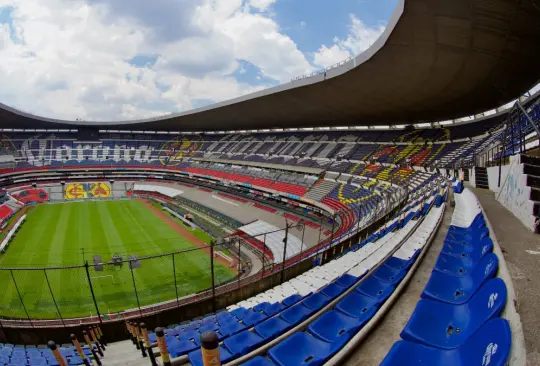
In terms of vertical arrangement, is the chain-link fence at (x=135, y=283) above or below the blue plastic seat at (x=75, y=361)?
below

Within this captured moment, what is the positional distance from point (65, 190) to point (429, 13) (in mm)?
48115

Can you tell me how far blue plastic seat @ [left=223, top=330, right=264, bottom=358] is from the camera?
13.8ft

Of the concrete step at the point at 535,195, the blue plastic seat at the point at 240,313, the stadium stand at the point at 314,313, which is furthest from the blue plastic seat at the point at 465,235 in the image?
the blue plastic seat at the point at 240,313

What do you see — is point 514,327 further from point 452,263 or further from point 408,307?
point 452,263

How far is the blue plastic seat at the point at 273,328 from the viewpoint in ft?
14.9

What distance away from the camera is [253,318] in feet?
21.8

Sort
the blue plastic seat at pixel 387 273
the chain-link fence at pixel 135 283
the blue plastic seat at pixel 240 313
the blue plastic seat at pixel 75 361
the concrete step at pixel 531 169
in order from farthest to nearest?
1. the chain-link fence at pixel 135 283
2. the blue plastic seat at pixel 240 313
3. the concrete step at pixel 531 169
4. the blue plastic seat at pixel 75 361
5. the blue plastic seat at pixel 387 273

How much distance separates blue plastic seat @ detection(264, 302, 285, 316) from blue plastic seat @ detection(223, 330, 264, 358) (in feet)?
5.78

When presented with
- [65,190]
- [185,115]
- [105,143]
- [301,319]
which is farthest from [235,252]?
[105,143]

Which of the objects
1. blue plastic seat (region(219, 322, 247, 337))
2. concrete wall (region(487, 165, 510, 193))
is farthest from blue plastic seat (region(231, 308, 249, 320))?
concrete wall (region(487, 165, 510, 193))

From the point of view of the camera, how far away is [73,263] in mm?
18750

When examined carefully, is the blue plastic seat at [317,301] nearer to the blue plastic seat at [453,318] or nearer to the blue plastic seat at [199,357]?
the blue plastic seat at [199,357]

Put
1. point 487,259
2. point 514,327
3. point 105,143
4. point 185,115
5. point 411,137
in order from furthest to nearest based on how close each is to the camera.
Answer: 1. point 105,143
2. point 185,115
3. point 411,137
4. point 487,259
5. point 514,327

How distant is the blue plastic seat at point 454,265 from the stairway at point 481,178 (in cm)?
1205
